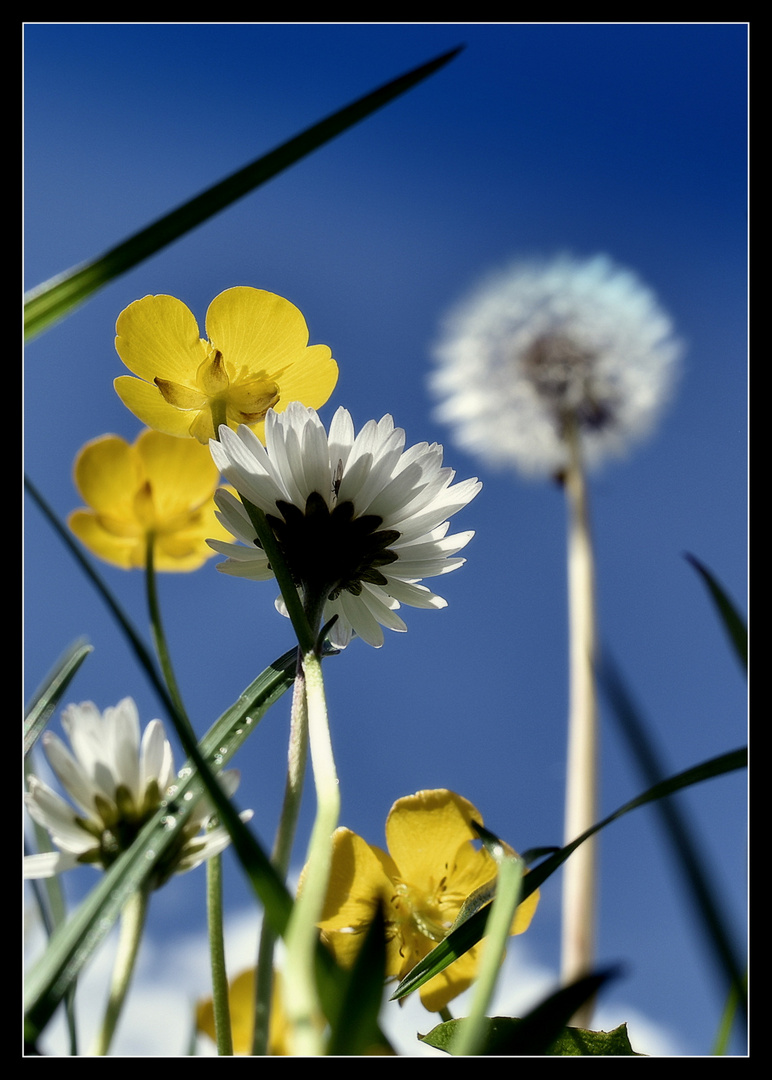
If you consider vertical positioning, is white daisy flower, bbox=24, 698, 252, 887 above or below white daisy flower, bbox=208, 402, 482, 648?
below

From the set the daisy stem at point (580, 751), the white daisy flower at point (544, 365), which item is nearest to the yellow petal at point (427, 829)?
the daisy stem at point (580, 751)

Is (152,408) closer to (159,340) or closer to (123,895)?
(159,340)

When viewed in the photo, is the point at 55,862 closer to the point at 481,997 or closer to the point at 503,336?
the point at 481,997

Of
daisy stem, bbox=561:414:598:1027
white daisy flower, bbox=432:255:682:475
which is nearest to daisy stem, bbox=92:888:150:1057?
daisy stem, bbox=561:414:598:1027

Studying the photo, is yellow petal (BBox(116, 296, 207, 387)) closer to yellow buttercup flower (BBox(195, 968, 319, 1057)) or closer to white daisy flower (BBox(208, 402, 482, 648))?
white daisy flower (BBox(208, 402, 482, 648))

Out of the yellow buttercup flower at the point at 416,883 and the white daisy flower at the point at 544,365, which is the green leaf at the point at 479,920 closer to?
the yellow buttercup flower at the point at 416,883

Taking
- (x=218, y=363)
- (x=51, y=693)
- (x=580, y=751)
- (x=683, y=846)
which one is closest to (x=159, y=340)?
(x=218, y=363)
